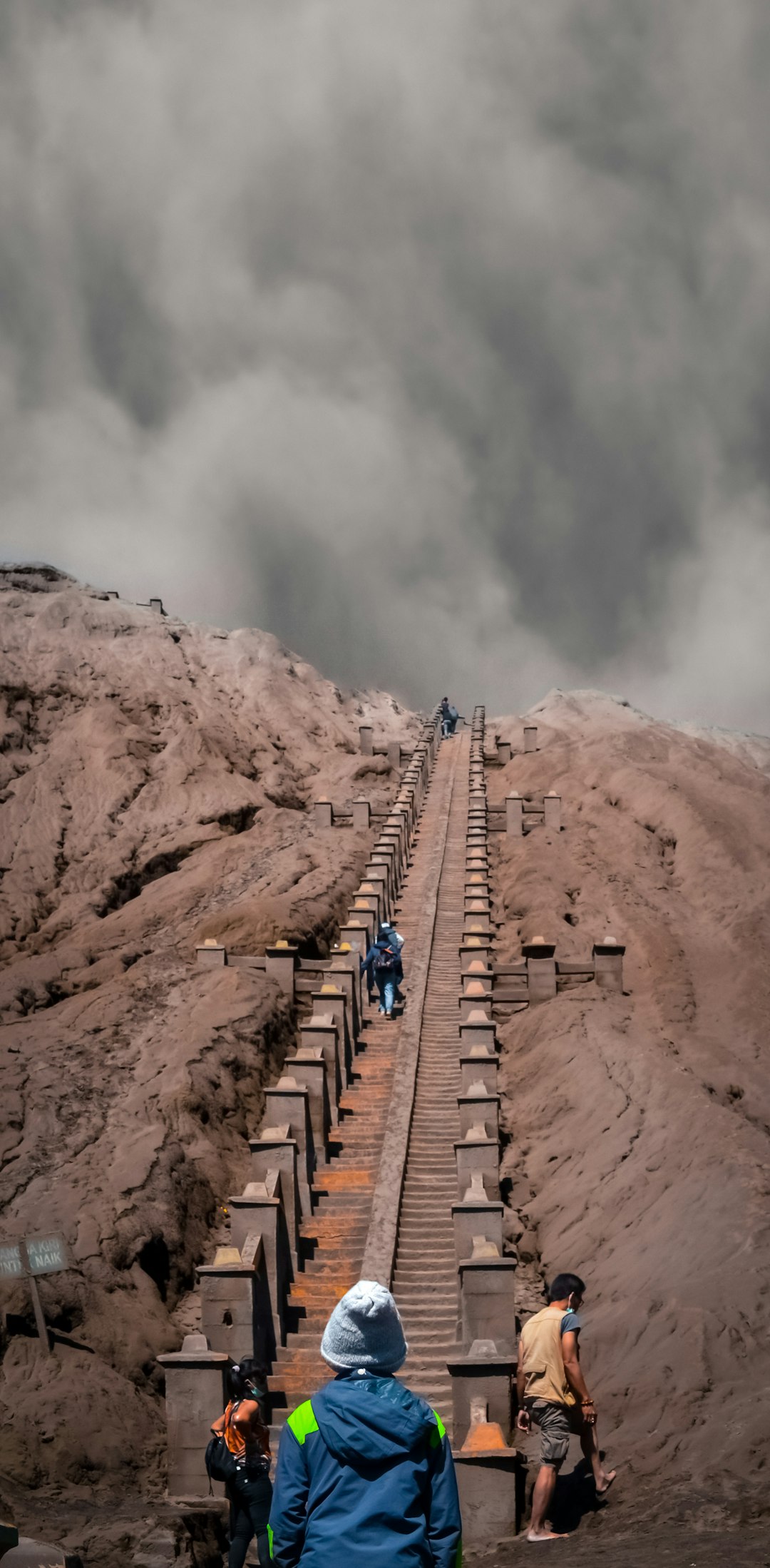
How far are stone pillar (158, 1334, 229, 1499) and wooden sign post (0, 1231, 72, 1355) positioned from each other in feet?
7.37

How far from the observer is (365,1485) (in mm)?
4051

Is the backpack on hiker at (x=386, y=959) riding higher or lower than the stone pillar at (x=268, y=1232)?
higher

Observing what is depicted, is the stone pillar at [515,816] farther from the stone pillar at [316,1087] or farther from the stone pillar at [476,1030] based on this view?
the stone pillar at [316,1087]

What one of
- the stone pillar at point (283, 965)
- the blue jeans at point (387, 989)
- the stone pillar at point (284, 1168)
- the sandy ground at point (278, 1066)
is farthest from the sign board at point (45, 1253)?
the stone pillar at point (283, 965)

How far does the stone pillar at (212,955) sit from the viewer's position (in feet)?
74.8

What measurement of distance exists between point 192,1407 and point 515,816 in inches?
889

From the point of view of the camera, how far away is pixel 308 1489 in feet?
13.6

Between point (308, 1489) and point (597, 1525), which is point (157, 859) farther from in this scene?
point (308, 1489)

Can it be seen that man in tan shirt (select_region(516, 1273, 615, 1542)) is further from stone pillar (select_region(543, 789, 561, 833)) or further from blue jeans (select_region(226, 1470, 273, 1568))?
stone pillar (select_region(543, 789, 561, 833))

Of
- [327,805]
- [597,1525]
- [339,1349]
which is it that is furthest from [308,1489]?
[327,805]

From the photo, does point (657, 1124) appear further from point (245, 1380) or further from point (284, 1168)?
point (245, 1380)

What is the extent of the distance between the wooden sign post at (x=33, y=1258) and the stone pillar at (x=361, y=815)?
65.8ft

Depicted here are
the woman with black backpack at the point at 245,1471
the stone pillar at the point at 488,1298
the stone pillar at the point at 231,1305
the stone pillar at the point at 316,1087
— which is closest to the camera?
the woman with black backpack at the point at 245,1471

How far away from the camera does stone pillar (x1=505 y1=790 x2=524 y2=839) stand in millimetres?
32938
